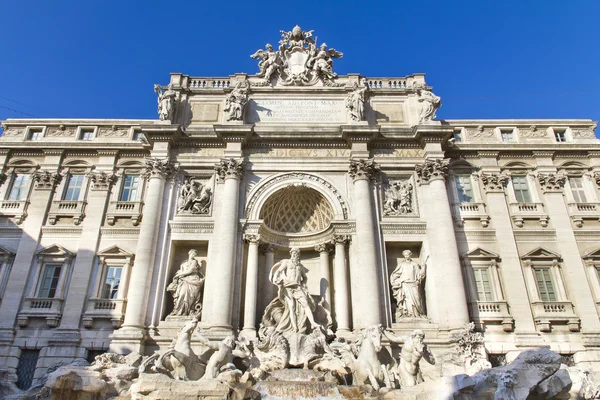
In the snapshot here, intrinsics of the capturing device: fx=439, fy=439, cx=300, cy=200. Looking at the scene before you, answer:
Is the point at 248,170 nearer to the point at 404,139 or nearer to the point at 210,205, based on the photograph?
the point at 210,205

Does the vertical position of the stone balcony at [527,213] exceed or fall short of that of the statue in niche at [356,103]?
it falls short

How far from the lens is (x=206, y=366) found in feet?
49.6

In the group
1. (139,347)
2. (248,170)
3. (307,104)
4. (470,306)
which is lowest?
(139,347)

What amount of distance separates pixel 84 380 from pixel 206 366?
12.5 feet

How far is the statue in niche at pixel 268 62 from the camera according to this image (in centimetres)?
2298

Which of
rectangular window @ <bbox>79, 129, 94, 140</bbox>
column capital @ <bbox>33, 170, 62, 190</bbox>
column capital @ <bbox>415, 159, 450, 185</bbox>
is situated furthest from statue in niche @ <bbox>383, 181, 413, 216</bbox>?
column capital @ <bbox>33, 170, 62, 190</bbox>

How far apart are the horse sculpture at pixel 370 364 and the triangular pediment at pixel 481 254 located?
264 inches

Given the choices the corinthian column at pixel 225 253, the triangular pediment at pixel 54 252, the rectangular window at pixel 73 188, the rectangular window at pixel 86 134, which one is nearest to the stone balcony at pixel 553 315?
the corinthian column at pixel 225 253

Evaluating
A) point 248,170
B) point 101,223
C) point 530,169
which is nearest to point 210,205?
point 248,170

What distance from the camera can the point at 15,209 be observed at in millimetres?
20969

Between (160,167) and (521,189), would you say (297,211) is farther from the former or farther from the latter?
(521,189)

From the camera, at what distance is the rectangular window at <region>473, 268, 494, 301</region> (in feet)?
62.3

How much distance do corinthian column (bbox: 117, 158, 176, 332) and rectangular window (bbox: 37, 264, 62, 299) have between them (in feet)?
11.4

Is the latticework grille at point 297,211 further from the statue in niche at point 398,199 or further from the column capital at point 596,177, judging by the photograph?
the column capital at point 596,177
